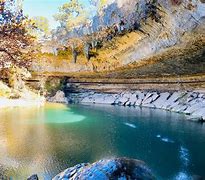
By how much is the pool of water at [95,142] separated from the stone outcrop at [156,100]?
8.88 feet

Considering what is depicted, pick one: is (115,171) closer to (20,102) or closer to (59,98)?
(20,102)

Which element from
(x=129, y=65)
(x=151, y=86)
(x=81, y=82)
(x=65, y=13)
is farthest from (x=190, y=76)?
(x=65, y=13)

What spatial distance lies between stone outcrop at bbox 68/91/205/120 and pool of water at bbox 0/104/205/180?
2.71m

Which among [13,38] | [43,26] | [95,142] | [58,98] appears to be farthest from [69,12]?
[13,38]

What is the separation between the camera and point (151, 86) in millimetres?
32375

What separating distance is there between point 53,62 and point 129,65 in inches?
330

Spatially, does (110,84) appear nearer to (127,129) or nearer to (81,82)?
(81,82)

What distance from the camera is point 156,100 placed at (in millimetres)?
31109

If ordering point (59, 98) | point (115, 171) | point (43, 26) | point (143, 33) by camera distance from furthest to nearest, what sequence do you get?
point (43, 26)
point (59, 98)
point (143, 33)
point (115, 171)

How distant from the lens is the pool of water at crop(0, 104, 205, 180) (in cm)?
1168

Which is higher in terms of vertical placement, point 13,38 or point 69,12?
point 69,12

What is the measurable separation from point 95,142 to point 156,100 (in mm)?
16715

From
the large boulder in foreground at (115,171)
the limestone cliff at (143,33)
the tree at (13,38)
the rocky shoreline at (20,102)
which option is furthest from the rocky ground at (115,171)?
the rocky shoreline at (20,102)

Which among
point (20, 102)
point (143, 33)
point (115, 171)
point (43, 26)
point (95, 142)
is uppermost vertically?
point (43, 26)
